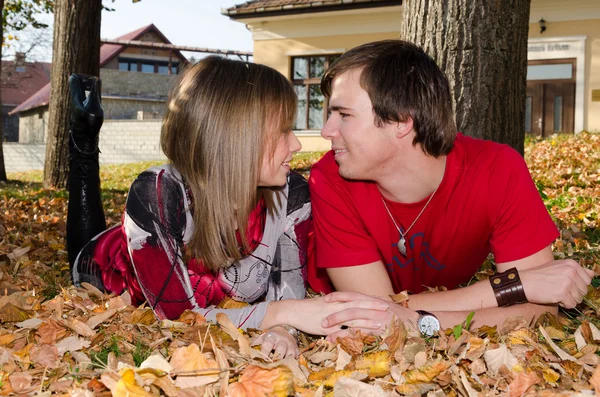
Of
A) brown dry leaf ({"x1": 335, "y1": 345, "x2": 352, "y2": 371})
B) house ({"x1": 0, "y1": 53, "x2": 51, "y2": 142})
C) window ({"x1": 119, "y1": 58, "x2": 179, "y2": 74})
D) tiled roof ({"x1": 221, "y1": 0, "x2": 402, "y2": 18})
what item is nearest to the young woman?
brown dry leaf ({"x1": 335, "y1": 345, "x2": 352, "y2": 371})

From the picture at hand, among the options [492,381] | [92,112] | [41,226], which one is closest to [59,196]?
[41,226]

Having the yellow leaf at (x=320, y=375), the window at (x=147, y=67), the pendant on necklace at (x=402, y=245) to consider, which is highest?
the window at (x=147, y=67)

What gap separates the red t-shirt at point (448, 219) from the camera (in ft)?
8.74

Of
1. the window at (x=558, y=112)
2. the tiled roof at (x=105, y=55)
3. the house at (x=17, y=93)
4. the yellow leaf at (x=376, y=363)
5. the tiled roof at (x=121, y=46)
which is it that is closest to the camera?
the yellow leaf at (x=376, y=363)

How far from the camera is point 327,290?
129 inches

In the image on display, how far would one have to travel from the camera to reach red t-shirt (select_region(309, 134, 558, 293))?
2.66 m

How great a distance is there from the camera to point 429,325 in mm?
2494

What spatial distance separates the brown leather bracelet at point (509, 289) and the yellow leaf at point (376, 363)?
65 cm

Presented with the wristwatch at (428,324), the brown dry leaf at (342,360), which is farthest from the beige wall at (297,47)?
the brown dry leaf at (342,360)

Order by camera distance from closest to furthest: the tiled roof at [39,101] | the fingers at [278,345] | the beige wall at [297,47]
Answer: the fingers at [278,345] < the beige wall at [297,47] < the tiled roof at [39,101]

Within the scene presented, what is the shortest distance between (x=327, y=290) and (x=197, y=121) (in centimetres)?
113

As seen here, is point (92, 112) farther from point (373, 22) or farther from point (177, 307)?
point (373, 22)

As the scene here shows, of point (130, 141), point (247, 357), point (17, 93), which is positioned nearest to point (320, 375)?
point (247, 357)

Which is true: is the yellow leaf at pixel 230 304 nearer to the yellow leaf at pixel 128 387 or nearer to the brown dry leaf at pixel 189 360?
the brown dry leaf at pixel 189 360
